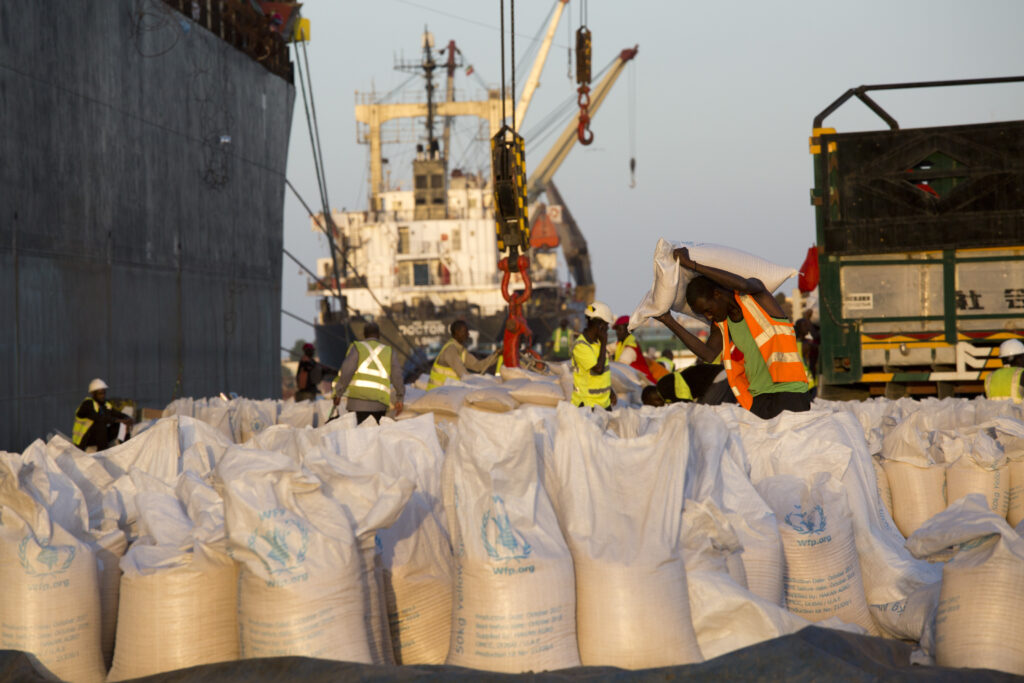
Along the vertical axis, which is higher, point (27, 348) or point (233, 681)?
point (27, 348)

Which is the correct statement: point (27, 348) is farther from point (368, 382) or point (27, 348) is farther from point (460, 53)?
point (460, 53)

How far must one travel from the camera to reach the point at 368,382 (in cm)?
800

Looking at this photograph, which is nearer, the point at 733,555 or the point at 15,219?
the point at 733,555

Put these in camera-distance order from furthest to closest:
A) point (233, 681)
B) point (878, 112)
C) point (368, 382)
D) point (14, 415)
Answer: point (878, 112)
point (14, 415)
point (368, 382)
point (233, 681)

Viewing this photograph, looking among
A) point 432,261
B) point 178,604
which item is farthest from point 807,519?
point 432,261

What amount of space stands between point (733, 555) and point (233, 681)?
143cm

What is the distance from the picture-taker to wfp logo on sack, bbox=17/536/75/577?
117 inches

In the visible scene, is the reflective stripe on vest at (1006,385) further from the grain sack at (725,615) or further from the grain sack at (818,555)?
the grain sack at (725,615)

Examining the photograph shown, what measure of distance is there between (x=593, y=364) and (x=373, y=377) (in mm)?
1673

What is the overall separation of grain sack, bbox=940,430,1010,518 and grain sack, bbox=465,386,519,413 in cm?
305

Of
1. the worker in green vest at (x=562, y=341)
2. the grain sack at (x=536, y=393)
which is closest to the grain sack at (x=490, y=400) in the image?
the grain sack at (x=536, y=393)

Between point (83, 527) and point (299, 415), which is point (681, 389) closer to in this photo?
point (299, 415)

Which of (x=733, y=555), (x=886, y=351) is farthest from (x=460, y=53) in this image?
(x=733, y=555)

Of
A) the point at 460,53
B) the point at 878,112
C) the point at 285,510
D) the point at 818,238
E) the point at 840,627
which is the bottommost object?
the point at 840,627
